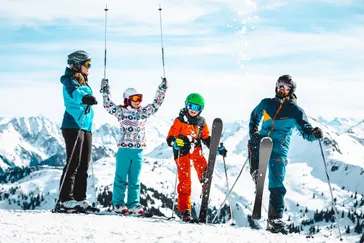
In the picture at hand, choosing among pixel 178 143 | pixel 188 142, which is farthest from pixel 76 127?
pixel 188 142

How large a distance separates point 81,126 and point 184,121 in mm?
2165

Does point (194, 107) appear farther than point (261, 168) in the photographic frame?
Yes

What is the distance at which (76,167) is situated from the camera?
8992 millimetres

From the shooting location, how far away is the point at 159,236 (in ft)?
21.1

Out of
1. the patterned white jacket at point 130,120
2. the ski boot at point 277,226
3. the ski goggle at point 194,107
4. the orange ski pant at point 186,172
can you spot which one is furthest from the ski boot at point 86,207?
the ski boot at point 277,226

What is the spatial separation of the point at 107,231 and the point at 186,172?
3.13 metres

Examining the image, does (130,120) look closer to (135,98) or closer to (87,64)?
(135,98)

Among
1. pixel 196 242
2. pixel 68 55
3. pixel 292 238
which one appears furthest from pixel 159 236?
pixel 68 55

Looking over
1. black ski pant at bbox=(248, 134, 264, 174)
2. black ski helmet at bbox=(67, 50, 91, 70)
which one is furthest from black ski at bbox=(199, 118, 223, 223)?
black ski helmet at bbox=(67, 50, 91, 70)

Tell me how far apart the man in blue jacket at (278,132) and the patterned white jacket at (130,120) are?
2.29m

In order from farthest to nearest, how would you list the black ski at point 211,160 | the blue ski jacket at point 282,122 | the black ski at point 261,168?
1. the black ski at point 211,160
2. the blue ski jacket at point 282,122
3. the black ski at point 261,168

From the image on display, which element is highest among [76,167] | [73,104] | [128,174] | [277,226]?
[73,104]

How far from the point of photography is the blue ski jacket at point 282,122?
338 inches

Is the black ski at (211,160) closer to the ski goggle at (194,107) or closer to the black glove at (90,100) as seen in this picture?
the ski goggle at (194,107)
